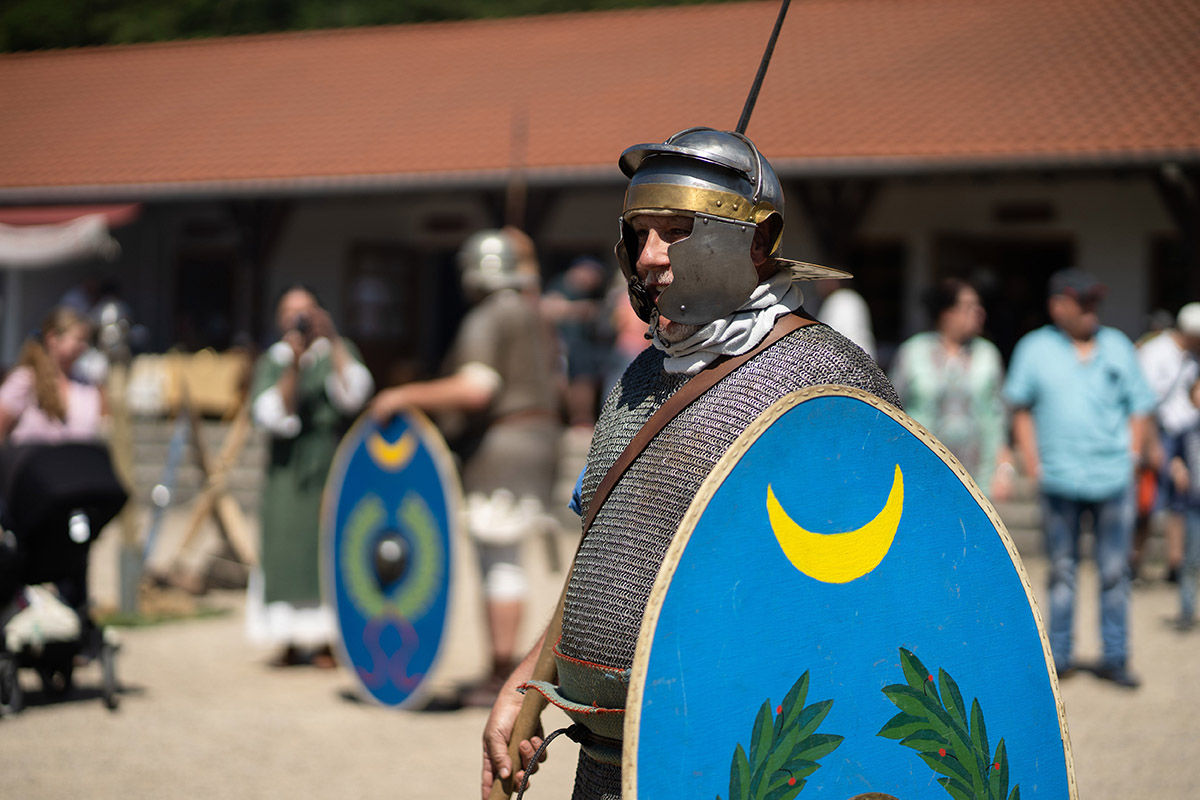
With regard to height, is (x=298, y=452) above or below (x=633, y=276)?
below

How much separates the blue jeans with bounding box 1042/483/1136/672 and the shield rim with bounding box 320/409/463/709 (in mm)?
2399

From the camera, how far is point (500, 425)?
4.92 m

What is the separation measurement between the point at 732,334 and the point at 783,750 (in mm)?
621

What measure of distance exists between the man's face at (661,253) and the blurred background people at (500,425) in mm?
2858

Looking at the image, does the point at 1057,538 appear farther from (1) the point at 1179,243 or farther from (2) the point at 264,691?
(1) the point at 1179,243

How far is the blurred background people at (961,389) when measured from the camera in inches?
223

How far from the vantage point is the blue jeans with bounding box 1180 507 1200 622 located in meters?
6.66

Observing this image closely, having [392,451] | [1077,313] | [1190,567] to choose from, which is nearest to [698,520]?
[392,451]

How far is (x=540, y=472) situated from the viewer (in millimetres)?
4941

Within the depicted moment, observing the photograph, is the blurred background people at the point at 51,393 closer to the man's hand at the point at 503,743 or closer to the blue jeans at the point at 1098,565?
the man's hand at the point at 503,743

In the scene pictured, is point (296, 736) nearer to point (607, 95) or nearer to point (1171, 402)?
point (1171, 402)

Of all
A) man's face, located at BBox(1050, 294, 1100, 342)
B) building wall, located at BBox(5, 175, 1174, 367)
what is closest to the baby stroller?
man's face, located at BBox(1050, 294, 1100, 342)

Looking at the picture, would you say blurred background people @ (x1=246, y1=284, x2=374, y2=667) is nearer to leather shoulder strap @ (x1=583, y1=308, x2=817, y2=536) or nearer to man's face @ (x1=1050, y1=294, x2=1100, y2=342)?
man's face @ (x1=1050, y1=294, x2=1100, y2=342)

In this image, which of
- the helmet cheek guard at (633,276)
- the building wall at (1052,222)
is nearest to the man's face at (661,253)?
the helmet cheek guard at (633,276)
